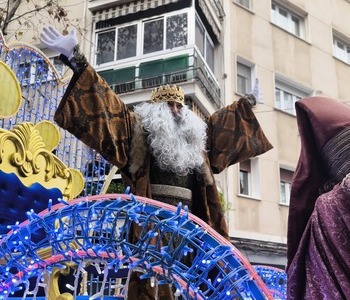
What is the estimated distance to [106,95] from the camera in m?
2.82

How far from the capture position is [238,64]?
11258 mm

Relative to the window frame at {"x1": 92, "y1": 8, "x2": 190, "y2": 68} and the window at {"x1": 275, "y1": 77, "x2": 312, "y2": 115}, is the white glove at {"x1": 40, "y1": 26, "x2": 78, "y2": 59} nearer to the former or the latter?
the window frame at {"x1": 92, "y1": 8, "x2": 190, "y2": 68}

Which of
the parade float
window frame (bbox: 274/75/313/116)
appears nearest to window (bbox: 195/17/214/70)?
window frame (bbox: 274/75/313/116)

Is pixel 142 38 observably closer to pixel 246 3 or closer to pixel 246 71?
pixel 246 71

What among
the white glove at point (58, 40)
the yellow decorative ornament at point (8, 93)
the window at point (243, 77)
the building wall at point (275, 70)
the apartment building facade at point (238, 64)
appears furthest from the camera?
the window at point (243, 77)

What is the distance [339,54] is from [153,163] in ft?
37.0

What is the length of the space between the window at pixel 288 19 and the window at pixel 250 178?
12.1ft

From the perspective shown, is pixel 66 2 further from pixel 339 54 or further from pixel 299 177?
pixel 299 177

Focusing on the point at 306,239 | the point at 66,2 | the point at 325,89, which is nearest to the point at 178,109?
the point at 306,239

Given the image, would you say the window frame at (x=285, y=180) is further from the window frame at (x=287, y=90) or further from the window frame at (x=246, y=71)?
the window frame at (x=246, y=71)

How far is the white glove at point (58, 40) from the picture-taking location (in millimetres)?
2598

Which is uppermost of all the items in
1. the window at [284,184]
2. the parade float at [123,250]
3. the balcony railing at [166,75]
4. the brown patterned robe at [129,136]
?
the balcony railing at [166,75]

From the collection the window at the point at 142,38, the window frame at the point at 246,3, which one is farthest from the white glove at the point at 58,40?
the window frame at the point at 246,3

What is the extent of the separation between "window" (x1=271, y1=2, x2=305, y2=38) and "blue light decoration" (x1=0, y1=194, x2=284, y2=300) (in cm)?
1075
